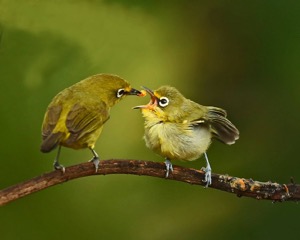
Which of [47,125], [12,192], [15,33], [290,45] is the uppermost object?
[290,45]

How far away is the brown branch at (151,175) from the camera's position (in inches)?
40.0

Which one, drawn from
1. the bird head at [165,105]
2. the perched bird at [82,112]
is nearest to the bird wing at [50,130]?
the perched bird at [82,112]

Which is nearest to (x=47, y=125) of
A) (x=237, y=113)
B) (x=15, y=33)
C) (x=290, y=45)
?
(x=15, y=33)

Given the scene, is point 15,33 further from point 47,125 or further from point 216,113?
point 47,125

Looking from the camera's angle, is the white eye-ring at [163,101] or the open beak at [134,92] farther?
Answer: the white eye-ring at [163,101]

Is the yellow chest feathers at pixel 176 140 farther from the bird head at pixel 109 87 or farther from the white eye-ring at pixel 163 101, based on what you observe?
the bird head at pixel 109 87

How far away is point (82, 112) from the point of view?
116 cm

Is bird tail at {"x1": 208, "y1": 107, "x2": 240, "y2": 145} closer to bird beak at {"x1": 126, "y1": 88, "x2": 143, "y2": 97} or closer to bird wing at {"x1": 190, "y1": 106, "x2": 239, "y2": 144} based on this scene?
bird wing at {"x1": 190, "y1": 106, "x2": 239, "y2": 144}

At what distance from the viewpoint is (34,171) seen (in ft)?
5.86

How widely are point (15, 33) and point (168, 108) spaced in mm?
490

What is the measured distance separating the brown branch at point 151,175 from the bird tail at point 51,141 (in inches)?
2.3

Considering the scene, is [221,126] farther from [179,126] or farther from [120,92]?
[120,92]

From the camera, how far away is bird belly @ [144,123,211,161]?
141 cm

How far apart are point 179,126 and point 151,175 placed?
0.27 meters
